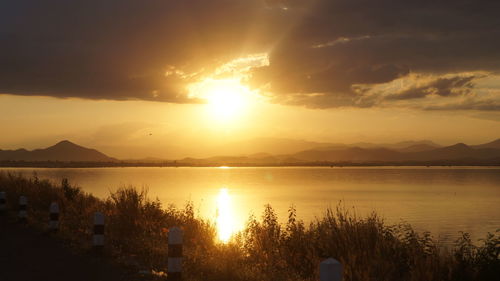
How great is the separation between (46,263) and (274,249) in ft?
26.2

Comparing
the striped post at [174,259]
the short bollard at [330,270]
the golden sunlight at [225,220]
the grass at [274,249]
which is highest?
the short bollard at [330,270]

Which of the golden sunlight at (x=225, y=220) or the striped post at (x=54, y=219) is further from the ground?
the striped post at (x=54, y=219)

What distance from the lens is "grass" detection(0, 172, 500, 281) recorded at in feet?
44.3

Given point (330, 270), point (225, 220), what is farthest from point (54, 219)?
point (225, 220)

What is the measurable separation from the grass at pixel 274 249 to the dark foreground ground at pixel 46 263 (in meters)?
0.56

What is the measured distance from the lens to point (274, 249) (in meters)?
18.5

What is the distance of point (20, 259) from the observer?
13406 mm

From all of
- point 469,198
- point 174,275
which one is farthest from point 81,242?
point 469,198

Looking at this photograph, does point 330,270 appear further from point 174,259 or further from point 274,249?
point 274,249

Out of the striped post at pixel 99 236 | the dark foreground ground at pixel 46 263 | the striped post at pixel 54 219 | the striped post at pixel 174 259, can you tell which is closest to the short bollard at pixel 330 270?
the striped post at pixel 174 259

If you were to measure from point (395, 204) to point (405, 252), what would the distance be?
3182cm

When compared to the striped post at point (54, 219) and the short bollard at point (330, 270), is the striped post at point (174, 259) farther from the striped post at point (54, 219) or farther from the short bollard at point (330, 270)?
the striped post at point (54, 219)

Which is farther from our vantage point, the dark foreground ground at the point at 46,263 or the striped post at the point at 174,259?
the dark foreground ground at the point at 46,263

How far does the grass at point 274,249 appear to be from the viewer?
13.5 meters
